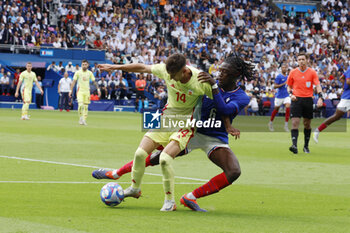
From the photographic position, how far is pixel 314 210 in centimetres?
841

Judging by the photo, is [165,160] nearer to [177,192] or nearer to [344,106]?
[177,192]

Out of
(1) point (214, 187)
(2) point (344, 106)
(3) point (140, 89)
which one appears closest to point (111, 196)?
(1) point (214, 187)

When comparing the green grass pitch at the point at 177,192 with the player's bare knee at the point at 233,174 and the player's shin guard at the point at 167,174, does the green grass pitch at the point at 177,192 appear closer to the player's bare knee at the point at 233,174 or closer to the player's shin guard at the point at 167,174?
the player's shin guard at the point at 167,174

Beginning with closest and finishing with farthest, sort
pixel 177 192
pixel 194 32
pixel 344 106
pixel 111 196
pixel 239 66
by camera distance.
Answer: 1. pixel 111 196
2. pixel 239 66
3. pixel 177 192
4. pixel 344 106
5. pixel 194 32

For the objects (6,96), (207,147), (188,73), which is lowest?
(6,96)

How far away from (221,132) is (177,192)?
1.61m

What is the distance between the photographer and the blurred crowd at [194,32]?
43.9 meters

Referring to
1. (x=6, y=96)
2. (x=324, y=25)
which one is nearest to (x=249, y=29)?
(x=324, y=25)

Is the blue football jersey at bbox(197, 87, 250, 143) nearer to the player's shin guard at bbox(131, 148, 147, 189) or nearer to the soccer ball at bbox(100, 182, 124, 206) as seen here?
the player's shin guard at bbox(131, 148, 147, 189)

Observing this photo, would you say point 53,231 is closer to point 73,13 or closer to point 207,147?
point 207,147

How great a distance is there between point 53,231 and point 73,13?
133ft

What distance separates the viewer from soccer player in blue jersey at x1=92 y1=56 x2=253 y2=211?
26.7ft

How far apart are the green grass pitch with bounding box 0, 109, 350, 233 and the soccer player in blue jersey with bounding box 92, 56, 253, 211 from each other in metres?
0.29

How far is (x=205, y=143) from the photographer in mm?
8484
